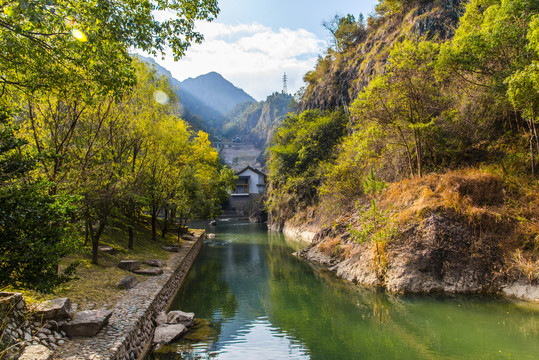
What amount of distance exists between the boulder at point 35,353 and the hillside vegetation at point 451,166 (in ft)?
33.0

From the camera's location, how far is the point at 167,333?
7.86 metres

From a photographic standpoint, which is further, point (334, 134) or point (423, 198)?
point (334, 134)

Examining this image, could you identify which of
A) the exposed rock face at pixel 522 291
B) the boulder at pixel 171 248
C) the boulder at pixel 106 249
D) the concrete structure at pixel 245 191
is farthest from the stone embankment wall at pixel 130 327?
the concrete structure at pixel 245 191

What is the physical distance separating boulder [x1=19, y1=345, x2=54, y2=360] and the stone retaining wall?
47cm

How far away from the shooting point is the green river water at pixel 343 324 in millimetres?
7125

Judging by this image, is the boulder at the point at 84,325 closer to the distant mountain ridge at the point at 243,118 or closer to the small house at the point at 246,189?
the small house at the point at 246,189

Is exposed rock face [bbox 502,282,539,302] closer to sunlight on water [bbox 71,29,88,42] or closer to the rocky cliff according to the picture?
sunlight on water [bbox 71,29,88,42]

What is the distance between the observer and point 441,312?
9.03m

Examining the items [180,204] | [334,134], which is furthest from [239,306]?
[334,134]

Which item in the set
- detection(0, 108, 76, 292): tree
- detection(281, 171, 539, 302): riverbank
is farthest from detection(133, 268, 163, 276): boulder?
detection(281, 171, 539, 302): riverbank

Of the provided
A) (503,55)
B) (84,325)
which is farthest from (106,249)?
(503,55)

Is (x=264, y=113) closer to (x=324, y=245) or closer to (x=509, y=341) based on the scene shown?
(x=324, y=245)

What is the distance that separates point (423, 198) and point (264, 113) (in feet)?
358

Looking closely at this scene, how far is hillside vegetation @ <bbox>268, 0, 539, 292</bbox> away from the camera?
10234 mm
